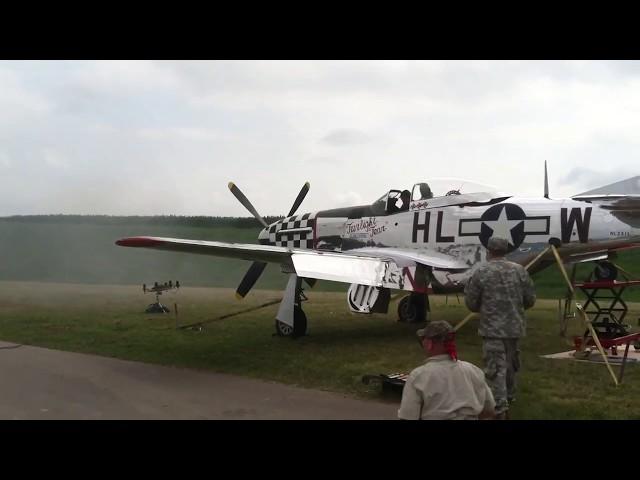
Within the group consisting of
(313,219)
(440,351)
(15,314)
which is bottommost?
(15,314)

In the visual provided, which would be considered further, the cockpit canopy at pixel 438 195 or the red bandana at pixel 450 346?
the cockpit canopy at pixel 438 195

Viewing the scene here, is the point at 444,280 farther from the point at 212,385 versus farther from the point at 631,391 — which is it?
the point at 212,385

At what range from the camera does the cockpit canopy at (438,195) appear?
37.7ft

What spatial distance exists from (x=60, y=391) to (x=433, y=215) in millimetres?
7595

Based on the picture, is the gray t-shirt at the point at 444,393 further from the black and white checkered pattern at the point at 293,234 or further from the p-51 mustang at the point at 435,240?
the black and white checkered pattern at the point at 293,234

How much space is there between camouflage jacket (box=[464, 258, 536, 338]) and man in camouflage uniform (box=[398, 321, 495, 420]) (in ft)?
7.55

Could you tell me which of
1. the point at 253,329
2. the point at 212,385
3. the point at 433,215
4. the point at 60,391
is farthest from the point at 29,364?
the point at 433,215

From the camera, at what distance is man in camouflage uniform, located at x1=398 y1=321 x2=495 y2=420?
11.6 ft

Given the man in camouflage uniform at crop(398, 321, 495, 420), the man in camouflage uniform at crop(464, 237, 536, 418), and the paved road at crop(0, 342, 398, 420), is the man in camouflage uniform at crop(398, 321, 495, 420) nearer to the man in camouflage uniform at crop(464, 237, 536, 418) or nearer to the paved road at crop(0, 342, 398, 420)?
the man in camouflage uniform at crop(464, 237, 536, 418)

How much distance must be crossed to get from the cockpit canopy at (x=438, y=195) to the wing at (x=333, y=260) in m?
1.10

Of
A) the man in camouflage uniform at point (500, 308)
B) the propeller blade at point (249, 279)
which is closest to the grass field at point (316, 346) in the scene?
the man in camouflage uniform at point (500, 308)

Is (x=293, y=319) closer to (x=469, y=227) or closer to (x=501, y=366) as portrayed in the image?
(x=469, y=227)

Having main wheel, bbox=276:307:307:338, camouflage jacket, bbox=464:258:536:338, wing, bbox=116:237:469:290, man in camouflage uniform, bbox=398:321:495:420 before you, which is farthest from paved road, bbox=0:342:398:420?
main wheel, bbox=276:307:307:338

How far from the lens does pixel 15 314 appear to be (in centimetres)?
1634
